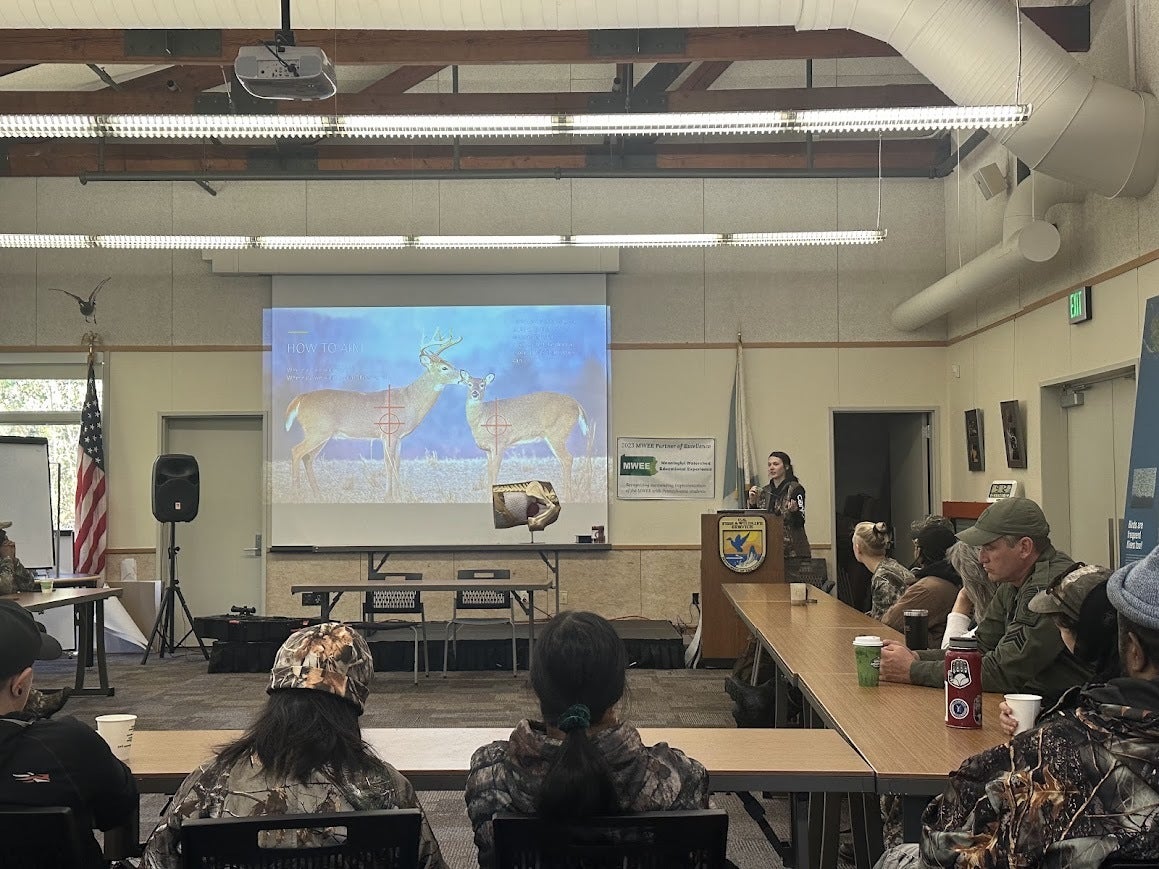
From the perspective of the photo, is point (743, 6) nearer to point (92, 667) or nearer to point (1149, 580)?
point (1149, 580)

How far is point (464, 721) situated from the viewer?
656 centimetres

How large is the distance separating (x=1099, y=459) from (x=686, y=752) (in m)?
5.45

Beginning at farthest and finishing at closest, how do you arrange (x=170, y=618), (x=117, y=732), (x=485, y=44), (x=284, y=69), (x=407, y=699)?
(x=170, y=618)
(x=407, y=699)
(x=485, y=44)
(x=284, y=69)
(x=117, y=732)

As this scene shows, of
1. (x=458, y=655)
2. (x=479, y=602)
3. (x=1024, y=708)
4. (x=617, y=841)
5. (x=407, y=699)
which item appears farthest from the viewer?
(x=479, y=602)

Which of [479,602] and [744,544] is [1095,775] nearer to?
[744,544]

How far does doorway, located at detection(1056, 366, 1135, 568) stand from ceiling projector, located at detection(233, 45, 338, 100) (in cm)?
477

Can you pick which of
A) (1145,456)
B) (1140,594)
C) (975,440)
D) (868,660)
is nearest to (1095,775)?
(1140,594)

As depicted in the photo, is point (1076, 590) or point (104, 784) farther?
point (1076, 590)

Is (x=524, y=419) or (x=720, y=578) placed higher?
(x=524, y=419)

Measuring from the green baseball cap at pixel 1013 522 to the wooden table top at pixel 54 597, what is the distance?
17.7 feet

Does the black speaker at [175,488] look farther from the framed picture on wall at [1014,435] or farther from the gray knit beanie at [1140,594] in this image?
the gray knit beanie at [1140,594]

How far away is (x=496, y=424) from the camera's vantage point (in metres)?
10.1

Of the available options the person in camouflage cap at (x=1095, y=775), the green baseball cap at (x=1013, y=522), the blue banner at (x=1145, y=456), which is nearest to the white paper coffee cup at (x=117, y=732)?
the person in camouflage cap at (x=1095, y=775)

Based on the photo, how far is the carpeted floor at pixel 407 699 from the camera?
656 cm
